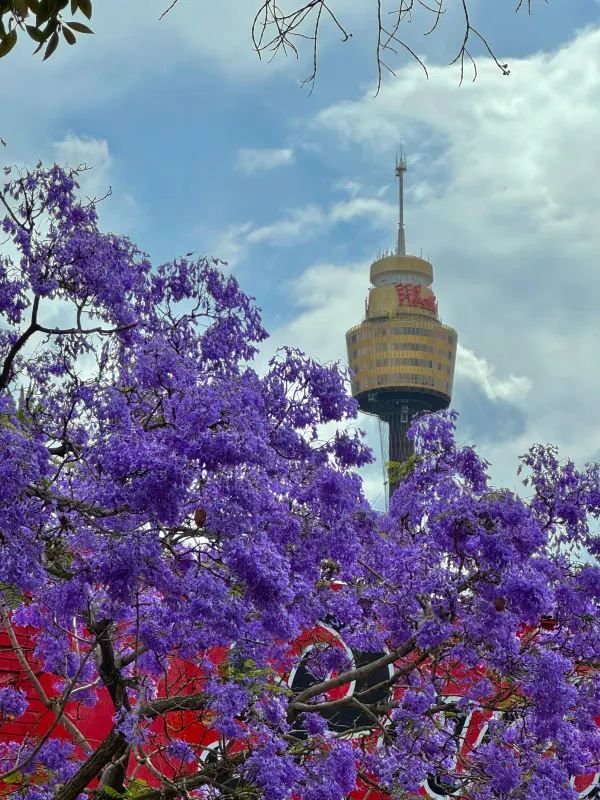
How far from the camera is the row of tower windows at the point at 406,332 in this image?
4387 inches

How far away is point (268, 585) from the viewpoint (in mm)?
9125

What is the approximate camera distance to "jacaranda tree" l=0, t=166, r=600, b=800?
29.2 feet

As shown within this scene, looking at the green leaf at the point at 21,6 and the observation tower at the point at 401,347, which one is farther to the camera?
the observation tower at the point at 401,347

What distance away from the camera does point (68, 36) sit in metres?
5.19

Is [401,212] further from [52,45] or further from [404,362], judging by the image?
[52,45]

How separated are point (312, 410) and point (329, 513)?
1.20m

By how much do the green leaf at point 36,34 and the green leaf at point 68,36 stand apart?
0.34 feet

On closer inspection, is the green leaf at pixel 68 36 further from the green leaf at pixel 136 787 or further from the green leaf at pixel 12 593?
the green leaf at pixel 136 787

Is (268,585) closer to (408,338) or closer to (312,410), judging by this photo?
(312,410)

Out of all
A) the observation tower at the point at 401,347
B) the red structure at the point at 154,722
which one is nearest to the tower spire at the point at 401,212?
the observation tower at the point at 401,347

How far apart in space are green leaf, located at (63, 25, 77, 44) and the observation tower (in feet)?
343

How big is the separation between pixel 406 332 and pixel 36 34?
10713 cm


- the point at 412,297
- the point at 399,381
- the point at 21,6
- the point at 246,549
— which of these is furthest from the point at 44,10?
the point at 412,297

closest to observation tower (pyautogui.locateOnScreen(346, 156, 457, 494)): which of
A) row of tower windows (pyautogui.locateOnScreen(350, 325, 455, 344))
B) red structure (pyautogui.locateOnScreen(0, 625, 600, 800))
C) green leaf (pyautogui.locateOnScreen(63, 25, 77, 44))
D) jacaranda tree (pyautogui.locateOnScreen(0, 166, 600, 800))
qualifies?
row of tower windows (pyautogui.locateOnScreen(350, 325, 455, 344))
